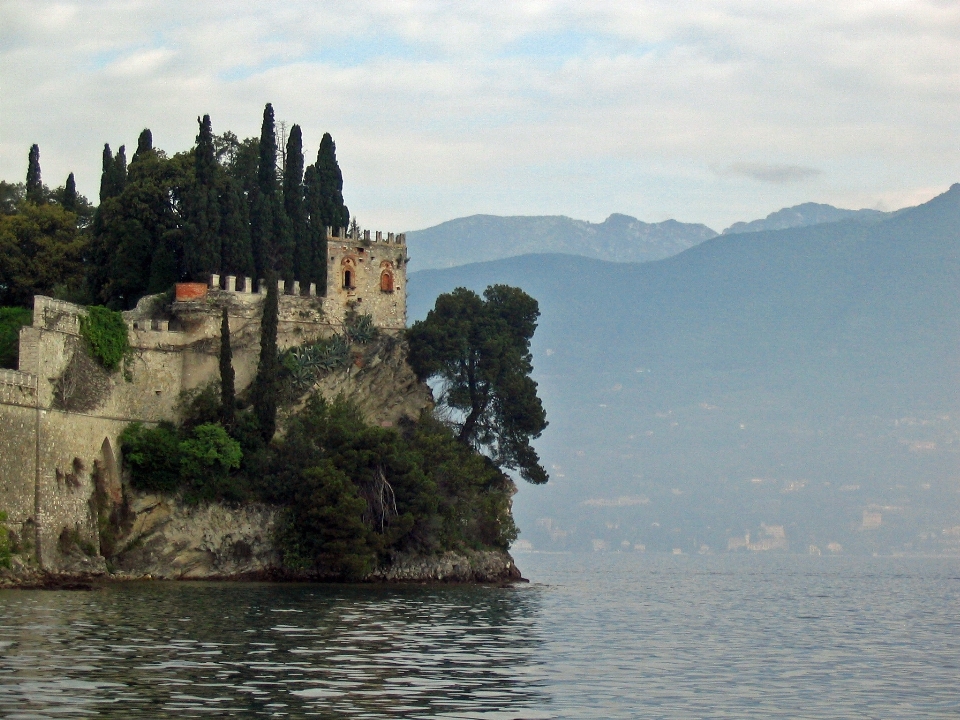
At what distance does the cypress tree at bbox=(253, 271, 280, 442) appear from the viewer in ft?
218

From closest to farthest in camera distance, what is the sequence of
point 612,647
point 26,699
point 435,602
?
point 26,699, point 612,647, point 435,602

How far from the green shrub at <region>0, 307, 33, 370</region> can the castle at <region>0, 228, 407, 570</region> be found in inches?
78.0

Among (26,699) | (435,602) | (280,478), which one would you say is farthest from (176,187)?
(26,699)

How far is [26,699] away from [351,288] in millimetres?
44468

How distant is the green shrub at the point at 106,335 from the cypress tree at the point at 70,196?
1610cm

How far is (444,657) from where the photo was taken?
37.1 metres

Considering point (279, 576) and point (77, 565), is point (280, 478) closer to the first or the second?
point (279, 576)

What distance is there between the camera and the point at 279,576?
64250 millimetres

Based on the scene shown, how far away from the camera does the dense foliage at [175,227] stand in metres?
68.6

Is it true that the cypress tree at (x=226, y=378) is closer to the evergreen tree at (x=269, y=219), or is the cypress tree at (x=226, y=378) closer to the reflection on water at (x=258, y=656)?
the evergreen tree at (x=269, y=219)

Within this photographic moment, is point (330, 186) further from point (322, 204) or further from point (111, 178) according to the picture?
point (111, 178)

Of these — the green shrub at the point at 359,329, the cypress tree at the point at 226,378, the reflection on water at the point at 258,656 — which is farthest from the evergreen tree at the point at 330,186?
the reflection on water at the point at 258,656

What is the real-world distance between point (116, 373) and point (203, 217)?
764cm

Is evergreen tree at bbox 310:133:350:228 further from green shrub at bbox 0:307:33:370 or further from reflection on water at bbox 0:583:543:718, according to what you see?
reflection on water at bbox 0:583:543:718
